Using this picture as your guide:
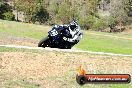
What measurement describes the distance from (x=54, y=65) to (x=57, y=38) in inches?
257

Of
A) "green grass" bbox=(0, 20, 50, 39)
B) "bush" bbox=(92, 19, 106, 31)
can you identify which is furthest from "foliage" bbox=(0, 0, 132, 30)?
"green grass" bbox=(0, 20, 50, 39)

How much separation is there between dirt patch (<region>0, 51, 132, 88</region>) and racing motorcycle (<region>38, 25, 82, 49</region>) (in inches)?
118

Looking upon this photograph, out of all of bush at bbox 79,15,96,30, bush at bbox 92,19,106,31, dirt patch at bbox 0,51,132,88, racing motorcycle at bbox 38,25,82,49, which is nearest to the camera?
dirt patch at bbox 0,51,132,88

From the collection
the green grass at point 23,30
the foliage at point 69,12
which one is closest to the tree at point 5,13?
the foliage at point 69,12

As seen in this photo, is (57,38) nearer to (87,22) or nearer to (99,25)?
(87,22)

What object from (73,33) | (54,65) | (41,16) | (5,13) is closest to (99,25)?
(41,16)

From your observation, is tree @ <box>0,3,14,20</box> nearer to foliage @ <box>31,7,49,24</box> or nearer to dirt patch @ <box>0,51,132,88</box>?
foliage @ <box>31,7,49,24</box>

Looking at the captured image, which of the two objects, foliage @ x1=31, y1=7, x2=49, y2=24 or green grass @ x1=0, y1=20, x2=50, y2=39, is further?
foliage @ x1=31, y1=7, x2=49, y2=24

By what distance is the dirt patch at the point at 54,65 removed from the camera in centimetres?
1709

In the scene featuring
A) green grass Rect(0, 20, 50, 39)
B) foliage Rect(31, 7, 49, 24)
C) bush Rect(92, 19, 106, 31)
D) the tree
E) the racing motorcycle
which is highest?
the racing motorcycle

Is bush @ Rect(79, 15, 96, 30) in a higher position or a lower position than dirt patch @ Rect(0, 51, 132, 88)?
lower

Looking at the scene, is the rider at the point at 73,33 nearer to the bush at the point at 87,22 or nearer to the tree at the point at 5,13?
the tree at the point at 5,13

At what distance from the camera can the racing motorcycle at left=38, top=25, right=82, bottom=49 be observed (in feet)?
81.9

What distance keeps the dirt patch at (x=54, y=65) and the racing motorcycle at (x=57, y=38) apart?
3.00 m
